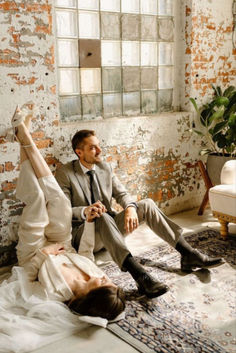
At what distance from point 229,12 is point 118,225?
312 centimetres

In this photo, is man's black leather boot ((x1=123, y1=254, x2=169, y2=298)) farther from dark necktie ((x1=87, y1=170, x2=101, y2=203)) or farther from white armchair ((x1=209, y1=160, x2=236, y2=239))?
white armchair ((x1=209, y1=160, x2=236, y2=239))

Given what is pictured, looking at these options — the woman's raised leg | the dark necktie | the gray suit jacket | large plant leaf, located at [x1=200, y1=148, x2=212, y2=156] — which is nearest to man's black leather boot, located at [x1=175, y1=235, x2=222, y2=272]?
the gray suit jacket

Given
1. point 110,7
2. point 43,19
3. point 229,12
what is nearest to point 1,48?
point 43,19

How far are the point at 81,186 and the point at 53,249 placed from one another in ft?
2.09

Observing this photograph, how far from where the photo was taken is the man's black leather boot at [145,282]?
277 cm

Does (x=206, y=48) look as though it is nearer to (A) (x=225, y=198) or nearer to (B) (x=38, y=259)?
(A) (x=225, y=198)

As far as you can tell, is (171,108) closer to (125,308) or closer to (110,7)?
(110,7)

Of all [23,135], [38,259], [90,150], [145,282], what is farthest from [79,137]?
[145,282]

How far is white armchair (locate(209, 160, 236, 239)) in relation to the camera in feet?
12.3

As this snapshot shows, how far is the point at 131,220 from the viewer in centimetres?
311

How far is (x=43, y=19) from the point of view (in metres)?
3.24

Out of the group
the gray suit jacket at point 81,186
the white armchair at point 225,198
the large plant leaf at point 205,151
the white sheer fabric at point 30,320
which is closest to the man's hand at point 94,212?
the gray suit jacket at point 81,186

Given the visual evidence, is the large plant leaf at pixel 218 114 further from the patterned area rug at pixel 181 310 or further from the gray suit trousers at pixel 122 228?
the gray suit trousers at pixel 122 228

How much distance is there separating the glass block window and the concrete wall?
187mm
